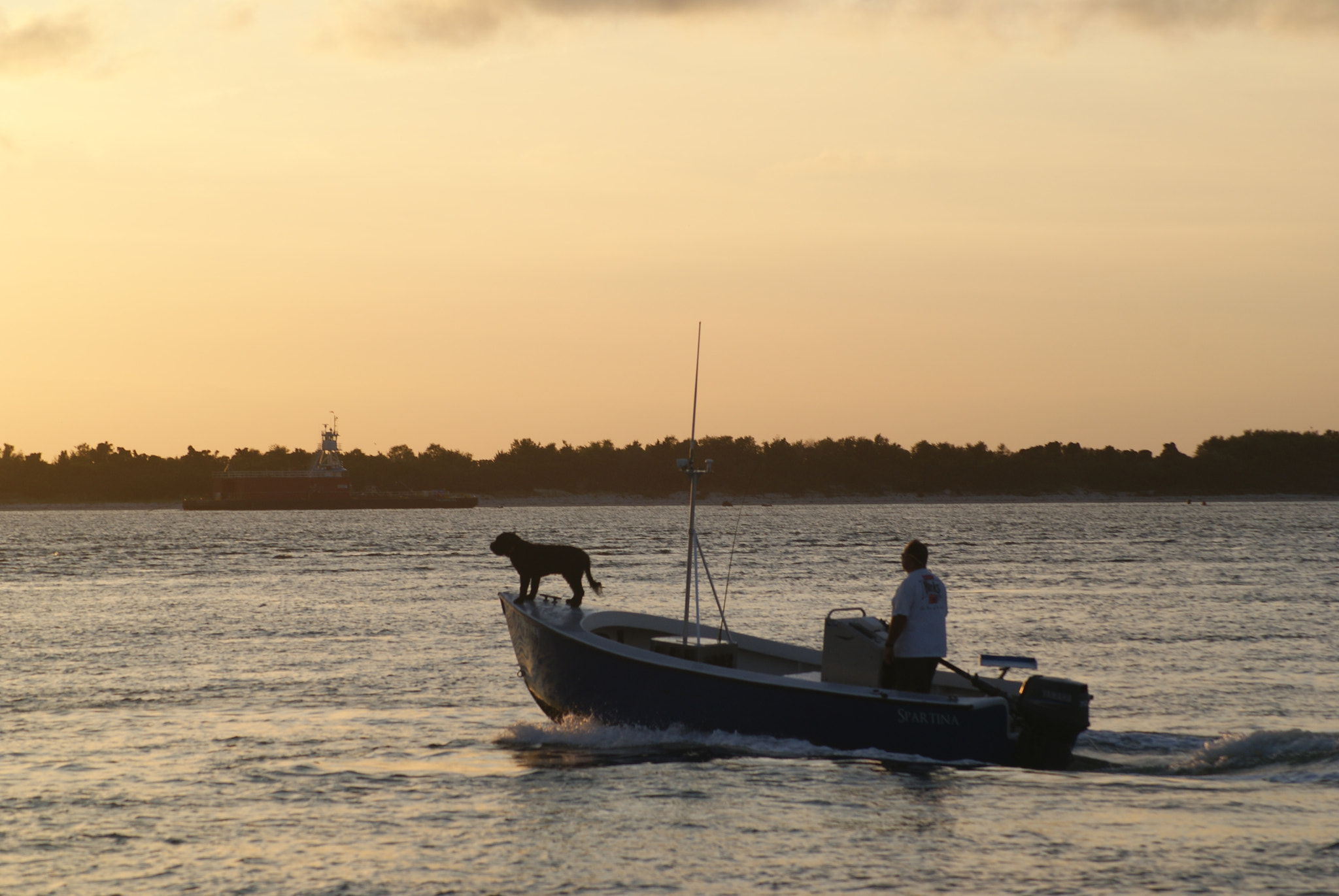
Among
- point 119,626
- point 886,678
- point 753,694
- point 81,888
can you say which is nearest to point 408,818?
point 81,888

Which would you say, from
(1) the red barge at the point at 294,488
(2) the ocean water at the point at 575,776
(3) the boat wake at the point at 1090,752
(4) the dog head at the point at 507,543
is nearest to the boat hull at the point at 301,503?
(1) the red barge at the point at 294,488

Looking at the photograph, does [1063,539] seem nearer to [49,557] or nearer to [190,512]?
[49,557]

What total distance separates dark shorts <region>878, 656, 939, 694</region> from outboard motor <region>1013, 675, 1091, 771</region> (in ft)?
2.88

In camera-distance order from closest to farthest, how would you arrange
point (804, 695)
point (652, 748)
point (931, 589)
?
point (931, 589) → point (804, 695) → point (652, 748)

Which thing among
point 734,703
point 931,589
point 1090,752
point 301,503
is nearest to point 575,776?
point 734,703

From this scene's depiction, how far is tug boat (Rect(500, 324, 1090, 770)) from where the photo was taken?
11.6m

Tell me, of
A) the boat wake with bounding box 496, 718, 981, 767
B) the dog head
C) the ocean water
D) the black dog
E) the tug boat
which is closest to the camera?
the ocean water

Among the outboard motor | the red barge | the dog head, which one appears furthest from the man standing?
the red barge

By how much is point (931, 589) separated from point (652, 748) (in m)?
3.34

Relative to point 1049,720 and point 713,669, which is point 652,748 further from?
point 1049,720

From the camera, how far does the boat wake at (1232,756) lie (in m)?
11.8

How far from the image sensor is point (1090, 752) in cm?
1309

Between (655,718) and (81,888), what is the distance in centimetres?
589

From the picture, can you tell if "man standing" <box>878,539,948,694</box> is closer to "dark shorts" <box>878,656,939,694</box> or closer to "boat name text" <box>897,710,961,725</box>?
"dark shorts" <box>878,656,939,694</box>
